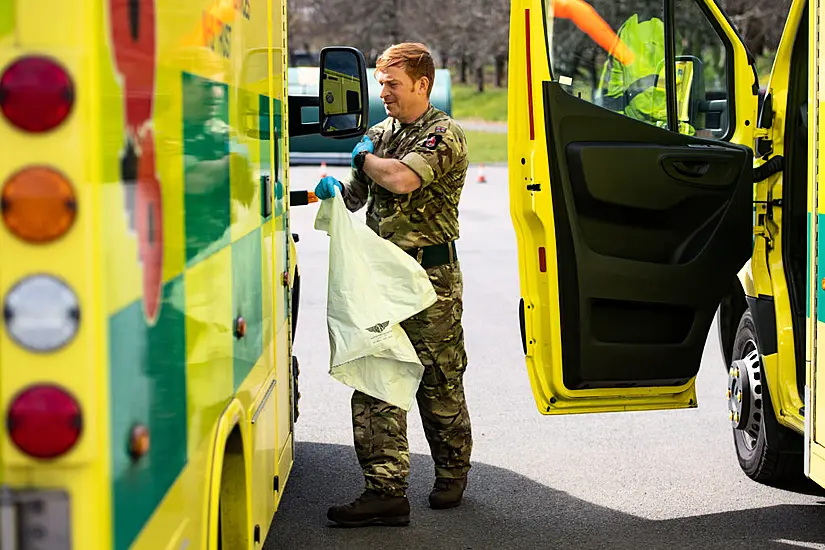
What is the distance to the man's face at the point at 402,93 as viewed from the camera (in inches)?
191

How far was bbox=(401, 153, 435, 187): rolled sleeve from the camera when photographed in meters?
4.73

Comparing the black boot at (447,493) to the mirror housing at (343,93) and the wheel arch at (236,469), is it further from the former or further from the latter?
the wheel arch at (236,469)

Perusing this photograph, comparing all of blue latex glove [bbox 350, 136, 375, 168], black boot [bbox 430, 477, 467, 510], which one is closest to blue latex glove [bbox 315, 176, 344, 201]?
blue latex glove [bbox 350, 136, 375, 168]

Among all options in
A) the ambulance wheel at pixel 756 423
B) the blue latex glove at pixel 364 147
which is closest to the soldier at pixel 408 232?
the blue latex glove at pixel 364 147

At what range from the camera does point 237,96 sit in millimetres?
3094

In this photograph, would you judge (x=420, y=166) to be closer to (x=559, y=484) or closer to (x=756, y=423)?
(x=559, y=484)

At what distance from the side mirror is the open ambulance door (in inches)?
22.3

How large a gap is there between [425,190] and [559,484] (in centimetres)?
147

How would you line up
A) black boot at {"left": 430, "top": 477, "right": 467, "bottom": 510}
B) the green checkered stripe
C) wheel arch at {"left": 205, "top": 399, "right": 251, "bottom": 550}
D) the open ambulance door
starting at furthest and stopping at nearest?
1. black boot at {"left": 430, "top": 477, "right": 467, "bottom": 510}
2. the open ambulance door
3. wheel arch at {"left": 205, "top": 399, "right": 251, "bottom": 550}
4. the green checkered stripe

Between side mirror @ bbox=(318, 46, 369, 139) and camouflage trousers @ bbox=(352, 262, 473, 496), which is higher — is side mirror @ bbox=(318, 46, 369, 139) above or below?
above

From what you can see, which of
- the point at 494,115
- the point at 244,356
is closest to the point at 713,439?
the point at 244,356

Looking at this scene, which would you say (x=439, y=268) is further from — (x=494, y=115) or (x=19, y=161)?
(x=494, y=115)

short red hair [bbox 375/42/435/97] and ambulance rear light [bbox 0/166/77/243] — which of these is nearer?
ambulance rear light [bbox 0/166/77/243]

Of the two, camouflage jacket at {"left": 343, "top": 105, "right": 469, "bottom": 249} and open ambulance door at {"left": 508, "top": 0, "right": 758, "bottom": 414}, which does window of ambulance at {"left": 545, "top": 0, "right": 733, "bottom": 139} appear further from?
camouflage jacket at {"left": 343, "top": 105, "right": 469, "bottom": 249}
